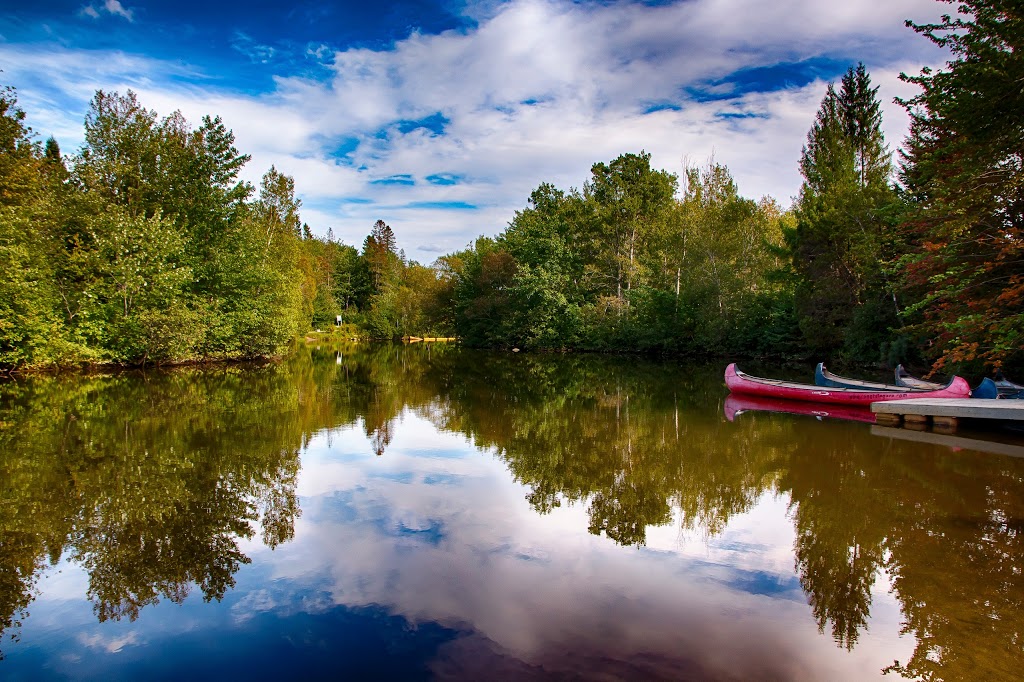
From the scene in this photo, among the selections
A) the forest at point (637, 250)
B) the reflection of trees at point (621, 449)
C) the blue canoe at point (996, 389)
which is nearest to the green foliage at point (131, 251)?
the forest at point (637, 250)

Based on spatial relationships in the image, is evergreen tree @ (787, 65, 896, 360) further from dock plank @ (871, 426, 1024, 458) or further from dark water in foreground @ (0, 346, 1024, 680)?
dark water in foreground @ (0, 346, 1024, 680)

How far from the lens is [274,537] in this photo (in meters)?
6.45

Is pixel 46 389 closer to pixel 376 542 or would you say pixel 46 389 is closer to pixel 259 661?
pixel 376 542

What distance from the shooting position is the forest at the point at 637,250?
13.1 m

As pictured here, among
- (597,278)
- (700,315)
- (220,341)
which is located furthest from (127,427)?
(597,278)

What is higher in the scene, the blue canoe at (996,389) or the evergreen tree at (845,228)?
the evergreen tree at (845,228)

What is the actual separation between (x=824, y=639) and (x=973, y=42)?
13.6 meters

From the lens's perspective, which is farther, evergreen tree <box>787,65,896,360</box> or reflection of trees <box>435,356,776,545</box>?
evergreen tree <box>787,65,896,360</box>

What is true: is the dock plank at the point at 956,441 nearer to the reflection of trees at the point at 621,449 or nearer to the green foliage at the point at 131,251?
the reflection of trees at the point at 621,449

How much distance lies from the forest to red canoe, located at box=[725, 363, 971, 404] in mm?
832

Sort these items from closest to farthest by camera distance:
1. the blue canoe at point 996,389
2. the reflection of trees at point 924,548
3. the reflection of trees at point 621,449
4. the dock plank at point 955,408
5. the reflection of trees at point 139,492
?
the reflection of trees at point 924,548
the reflection of trees at point 139,492
the reflection of trees at point 621,449
the dock plank at point 955,408
the blue canoe at point 996,389

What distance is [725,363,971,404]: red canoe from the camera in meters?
14.4

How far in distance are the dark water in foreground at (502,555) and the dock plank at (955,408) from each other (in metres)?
1.98

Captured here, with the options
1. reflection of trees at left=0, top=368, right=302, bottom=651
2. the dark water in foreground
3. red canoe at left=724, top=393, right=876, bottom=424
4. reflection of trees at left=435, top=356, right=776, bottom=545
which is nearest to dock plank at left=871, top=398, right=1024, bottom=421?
red canoe at left=724, top=393, right=876, bottom=424
